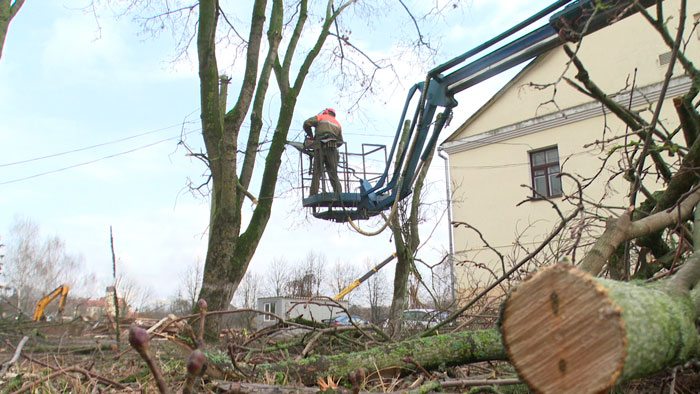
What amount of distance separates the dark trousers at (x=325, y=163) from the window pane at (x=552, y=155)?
8.65 meters

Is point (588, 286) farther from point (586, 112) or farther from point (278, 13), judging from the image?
point (586, 112)

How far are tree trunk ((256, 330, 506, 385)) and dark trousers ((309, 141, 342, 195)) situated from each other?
5.45m

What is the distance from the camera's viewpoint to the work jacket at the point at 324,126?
821 centimetres

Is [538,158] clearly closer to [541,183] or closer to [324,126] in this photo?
[541,183]

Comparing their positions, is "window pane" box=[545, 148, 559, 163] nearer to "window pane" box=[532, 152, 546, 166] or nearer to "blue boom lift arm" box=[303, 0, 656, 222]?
"window pane" box=[532, 152, 546, 166]

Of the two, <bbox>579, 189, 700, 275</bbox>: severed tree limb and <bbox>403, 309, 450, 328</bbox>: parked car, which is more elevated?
<bbox>579, 189, 700, 275</bbox>: severed tree limb

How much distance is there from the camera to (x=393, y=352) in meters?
2.77

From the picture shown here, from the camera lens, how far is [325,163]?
27.6ft

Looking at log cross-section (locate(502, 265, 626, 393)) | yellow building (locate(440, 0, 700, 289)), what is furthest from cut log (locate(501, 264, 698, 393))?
yellow building (locate(440, 0, 700, 289))

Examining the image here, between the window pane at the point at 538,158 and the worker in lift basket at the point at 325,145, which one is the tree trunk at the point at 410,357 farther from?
the window pane at the point at 538,158

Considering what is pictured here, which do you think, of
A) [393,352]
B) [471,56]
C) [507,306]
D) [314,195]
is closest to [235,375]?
[393,352]

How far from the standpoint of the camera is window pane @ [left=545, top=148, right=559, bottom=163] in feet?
47.6

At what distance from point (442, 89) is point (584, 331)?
6.01 metres

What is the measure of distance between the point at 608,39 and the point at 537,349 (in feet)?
48.3
